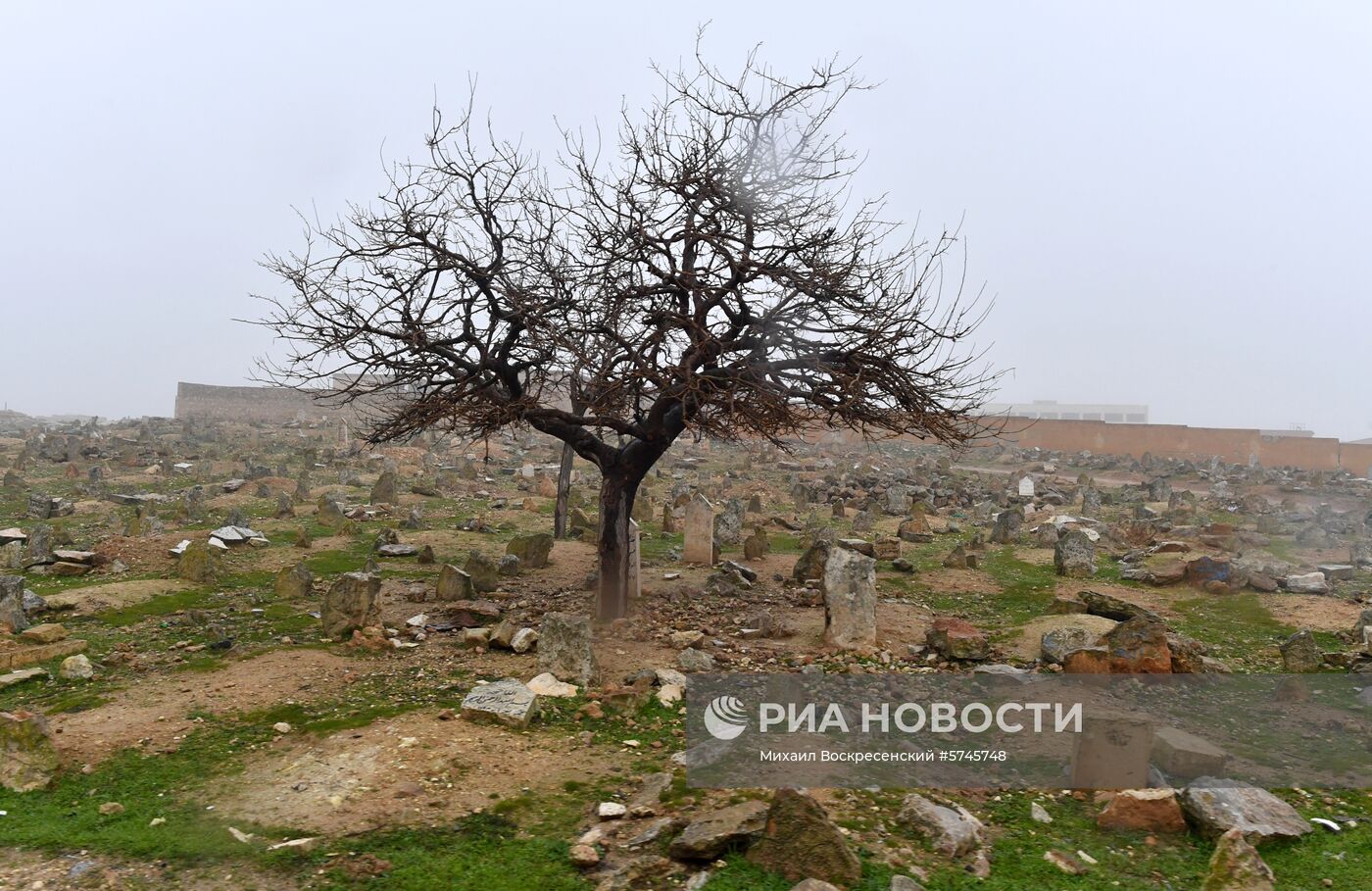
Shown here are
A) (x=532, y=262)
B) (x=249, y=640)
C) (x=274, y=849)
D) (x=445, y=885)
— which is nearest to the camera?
(x=445, y=885)

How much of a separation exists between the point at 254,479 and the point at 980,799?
1969 centimetres

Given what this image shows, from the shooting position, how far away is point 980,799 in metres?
5.28

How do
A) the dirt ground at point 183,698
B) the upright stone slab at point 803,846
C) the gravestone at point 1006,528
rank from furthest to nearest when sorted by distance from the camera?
the gravestone at point 1006,528, the dirt ground at point 183,698, the upright stone slab at point 803,846

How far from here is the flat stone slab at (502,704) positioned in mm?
Result: 6176

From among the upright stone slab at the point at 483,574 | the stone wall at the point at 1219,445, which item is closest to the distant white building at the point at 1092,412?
the stone wall at the point at 1219,445

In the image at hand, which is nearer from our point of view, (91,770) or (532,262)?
(91,770)

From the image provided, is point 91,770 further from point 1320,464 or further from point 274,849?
point 1320,464

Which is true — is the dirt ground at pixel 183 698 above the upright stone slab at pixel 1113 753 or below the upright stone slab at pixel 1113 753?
below

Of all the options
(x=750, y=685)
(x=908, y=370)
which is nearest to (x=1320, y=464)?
(x=908, y=370)

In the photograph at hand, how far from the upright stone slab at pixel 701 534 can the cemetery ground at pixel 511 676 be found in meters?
0.21

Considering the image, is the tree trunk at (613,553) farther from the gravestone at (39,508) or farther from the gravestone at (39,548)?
the gravestone at (39,508)

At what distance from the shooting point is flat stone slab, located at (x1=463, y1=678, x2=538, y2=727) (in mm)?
6176

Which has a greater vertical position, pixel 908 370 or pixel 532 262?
pixel 532 262

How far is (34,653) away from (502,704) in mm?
4577
